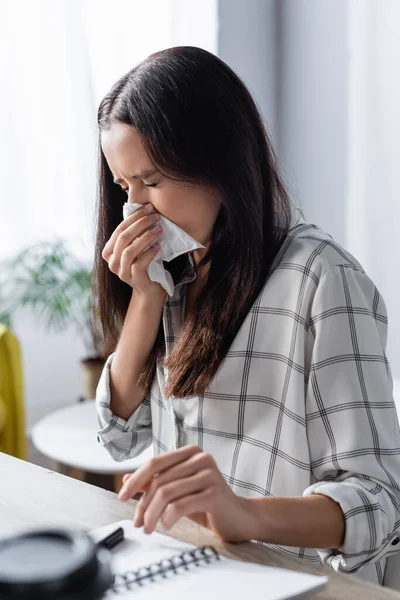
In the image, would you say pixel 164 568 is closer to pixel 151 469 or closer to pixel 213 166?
pixel 151 469

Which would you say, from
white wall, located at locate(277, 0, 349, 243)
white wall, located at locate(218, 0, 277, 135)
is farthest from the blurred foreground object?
white wall, located at locate(218, 0, 277, 135)

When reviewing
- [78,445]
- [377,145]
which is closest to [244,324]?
[78,445]

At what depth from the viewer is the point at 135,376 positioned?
4.02 feet

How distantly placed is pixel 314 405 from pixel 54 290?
1995mm

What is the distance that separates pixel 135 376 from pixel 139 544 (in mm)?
491

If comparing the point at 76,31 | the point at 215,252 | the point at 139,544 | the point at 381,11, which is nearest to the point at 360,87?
the point at 381,11

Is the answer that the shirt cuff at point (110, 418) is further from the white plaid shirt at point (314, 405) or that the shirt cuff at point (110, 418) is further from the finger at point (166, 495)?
the finger at point (166, 495)

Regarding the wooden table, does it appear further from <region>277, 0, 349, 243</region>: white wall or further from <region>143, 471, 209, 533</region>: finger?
<region>277, 0, 349, 243</region>: white wall

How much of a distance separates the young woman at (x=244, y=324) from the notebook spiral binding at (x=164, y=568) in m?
0.17

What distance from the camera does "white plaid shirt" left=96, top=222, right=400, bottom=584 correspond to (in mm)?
924

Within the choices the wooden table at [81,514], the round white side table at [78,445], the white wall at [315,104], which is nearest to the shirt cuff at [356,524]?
the wooden table at [81,514]

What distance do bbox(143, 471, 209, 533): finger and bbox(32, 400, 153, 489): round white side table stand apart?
1205 millimetres

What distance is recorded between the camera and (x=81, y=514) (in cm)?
85

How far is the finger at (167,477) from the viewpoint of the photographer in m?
0.73
